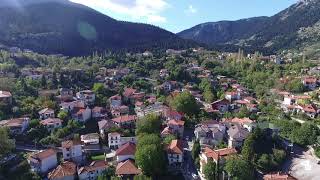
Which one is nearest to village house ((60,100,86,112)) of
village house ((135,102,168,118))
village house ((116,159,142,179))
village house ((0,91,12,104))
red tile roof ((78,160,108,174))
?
village house ((0,91,12,104))

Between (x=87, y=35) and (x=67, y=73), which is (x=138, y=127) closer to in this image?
(x=67, y=73)

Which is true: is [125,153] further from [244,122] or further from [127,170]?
[244,122]

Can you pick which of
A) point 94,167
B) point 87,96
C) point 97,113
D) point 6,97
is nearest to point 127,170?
point 94,167

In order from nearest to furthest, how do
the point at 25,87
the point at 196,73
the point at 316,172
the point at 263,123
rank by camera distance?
the point at 316,172
the point at 263,123
the point at 25,87
the point at 196,73

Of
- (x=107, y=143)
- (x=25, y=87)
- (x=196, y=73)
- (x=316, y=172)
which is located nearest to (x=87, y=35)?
(x=196, y=73)

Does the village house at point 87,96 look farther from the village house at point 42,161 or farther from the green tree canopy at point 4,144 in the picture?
the green tree canopy at point 4,144

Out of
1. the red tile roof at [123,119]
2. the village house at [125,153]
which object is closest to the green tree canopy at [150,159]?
the village house at [125,153]
